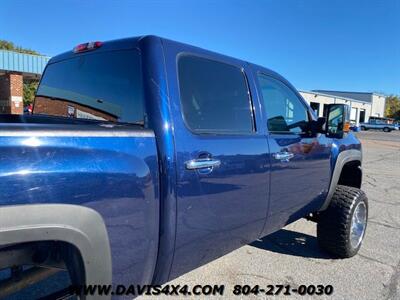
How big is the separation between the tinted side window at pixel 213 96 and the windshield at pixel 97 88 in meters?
0.30

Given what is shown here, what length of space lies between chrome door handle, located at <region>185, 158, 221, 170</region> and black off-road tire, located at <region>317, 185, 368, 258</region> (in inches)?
88.0

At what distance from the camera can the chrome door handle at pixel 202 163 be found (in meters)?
2.26

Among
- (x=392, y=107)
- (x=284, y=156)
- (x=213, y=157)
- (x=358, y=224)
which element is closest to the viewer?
(x=213, y=157)

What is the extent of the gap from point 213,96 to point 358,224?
2828 millimetres

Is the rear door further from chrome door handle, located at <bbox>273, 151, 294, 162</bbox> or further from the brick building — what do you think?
the brick building

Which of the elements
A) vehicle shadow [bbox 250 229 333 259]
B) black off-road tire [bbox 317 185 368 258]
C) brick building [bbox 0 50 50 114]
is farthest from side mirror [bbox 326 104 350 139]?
brick building [bbox 0 50 50 114]

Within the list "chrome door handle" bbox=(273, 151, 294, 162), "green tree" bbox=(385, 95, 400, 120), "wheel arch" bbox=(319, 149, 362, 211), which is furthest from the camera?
"green tree" bbox=(385, 95, 400, 120)

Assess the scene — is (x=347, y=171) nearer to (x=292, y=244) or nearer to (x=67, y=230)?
(x=292, y=244)

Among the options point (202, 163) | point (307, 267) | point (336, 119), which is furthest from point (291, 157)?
point (307, 267)

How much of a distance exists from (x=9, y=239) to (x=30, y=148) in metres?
0.36

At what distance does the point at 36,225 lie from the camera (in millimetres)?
1537

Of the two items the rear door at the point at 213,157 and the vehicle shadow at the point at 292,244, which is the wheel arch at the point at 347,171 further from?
the rear door at the point at 213,157

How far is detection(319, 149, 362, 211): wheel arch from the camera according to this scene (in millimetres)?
4105

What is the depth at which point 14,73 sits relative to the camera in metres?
20.5
